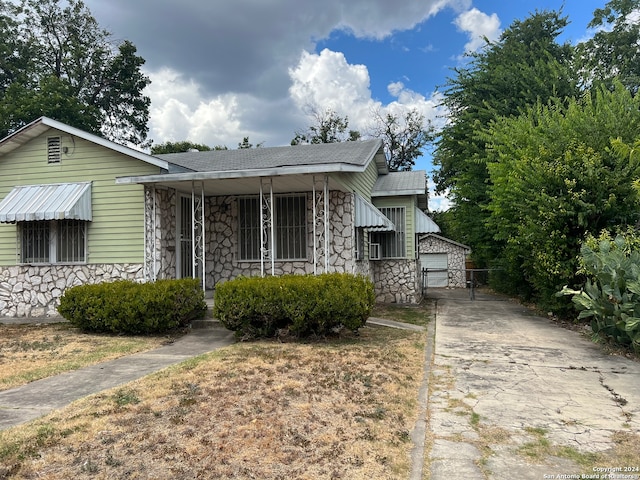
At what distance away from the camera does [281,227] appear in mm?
12008

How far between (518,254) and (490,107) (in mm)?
7723

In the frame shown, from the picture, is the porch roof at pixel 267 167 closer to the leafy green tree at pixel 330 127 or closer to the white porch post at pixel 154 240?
the white porch post at pixel 154 240

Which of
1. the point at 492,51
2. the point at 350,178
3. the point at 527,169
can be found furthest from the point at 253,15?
the point at 492,51

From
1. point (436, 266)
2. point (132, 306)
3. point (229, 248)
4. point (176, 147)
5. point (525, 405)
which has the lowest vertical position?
point (525, 405)

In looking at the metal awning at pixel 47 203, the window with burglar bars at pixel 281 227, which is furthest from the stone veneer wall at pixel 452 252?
the metal awning at pixel 47 203

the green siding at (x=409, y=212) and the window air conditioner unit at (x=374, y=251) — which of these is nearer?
the window air conditioner unit at (x=374, y=251)

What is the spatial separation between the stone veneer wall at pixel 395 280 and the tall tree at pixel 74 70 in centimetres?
1921

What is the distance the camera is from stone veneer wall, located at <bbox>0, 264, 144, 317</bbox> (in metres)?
11.0

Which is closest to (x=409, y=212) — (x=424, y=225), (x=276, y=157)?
(x=424, y=225)

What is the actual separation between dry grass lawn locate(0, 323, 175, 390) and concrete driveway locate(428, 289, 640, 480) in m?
4.92

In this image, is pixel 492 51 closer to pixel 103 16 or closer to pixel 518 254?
pixel 518 254

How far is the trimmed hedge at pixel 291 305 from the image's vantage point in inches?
310

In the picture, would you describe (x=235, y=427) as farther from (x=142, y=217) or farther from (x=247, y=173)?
(x=142, y=217)

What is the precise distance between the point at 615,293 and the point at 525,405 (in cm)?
383
